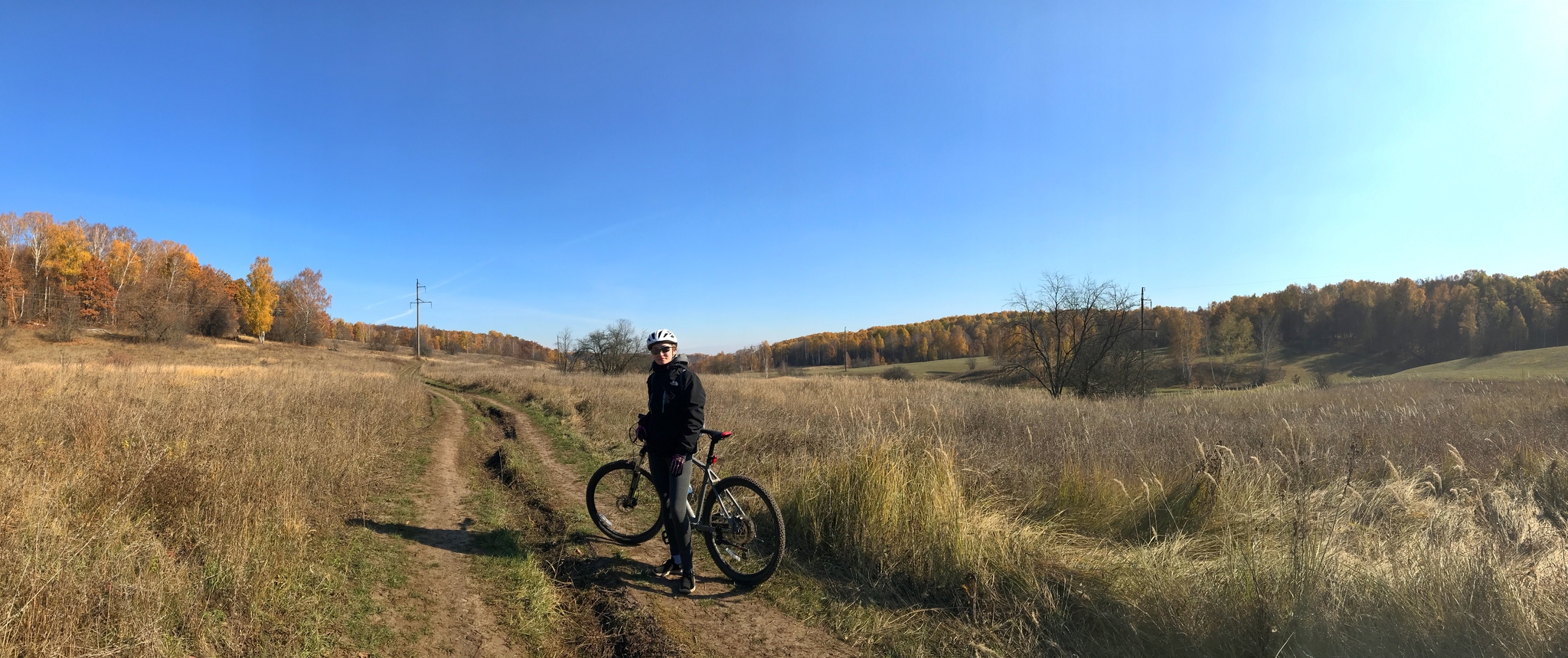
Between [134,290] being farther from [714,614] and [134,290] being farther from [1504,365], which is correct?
[1504,365]

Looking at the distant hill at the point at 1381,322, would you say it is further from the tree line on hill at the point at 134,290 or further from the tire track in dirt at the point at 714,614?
the tree line on hill at the point at 134,290

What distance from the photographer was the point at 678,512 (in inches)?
172

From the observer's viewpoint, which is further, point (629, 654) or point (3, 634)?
point (629, 654)

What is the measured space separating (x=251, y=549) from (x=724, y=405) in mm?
11058

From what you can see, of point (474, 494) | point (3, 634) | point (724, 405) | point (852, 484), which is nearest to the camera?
point (3, 634)

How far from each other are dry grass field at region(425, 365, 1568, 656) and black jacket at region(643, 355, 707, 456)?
1463 mm

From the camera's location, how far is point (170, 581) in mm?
3229

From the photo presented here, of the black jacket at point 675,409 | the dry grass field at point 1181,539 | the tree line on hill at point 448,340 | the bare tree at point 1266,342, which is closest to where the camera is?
the dry grass field at point 1181,539

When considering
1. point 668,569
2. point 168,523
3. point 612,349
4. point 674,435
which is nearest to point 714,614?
point 668,569

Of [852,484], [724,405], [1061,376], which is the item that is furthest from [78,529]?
[1061,376]

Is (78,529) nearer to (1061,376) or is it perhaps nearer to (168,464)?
(168,464)

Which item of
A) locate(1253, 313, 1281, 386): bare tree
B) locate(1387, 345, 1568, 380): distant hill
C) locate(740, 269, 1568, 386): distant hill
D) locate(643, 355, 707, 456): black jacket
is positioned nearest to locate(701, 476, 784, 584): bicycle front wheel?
locate(643, 355, 707, 456): black jacket

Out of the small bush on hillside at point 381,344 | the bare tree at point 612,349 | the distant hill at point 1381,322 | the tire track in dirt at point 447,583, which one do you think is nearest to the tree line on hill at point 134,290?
the small bush on hillside at point 381,344

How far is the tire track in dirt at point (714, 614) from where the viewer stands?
3.55 metres
